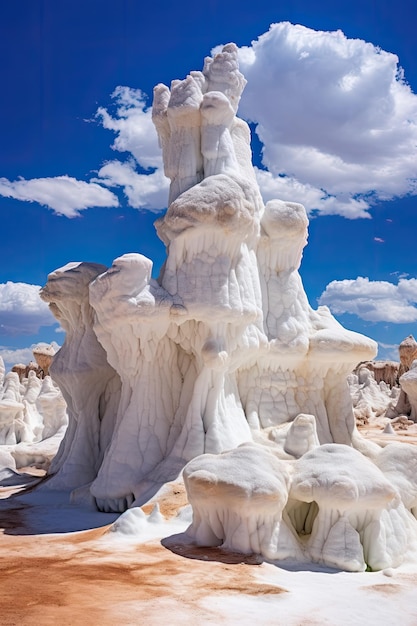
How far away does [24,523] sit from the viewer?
40.9 feet

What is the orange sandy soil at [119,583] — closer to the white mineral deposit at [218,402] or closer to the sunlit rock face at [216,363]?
the white mineral deposit at [218,402]

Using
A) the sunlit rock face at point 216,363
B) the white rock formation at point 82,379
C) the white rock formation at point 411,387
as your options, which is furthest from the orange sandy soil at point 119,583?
the white rock formation at point 411,387

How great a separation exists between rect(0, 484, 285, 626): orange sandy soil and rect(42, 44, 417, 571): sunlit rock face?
1004 millimetres

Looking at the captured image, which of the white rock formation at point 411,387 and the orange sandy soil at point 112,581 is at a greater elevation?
the white rock formation at point 411,387

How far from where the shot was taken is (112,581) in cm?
773

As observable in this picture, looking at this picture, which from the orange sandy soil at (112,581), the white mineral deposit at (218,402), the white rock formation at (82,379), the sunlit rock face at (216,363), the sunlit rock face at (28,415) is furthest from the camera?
the sunlit rock face at (28,415)

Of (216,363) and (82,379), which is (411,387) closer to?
(82,379)

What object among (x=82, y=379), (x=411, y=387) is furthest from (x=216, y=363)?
(x=411, y=387)

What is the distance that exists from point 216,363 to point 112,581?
641cm

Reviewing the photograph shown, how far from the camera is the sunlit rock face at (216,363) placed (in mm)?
9781

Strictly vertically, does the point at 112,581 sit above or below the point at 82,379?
below

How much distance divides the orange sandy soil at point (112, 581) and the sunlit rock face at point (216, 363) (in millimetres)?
1004

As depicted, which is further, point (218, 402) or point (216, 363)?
point (218, 402)

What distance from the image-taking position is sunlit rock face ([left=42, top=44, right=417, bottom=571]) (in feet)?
32.1
